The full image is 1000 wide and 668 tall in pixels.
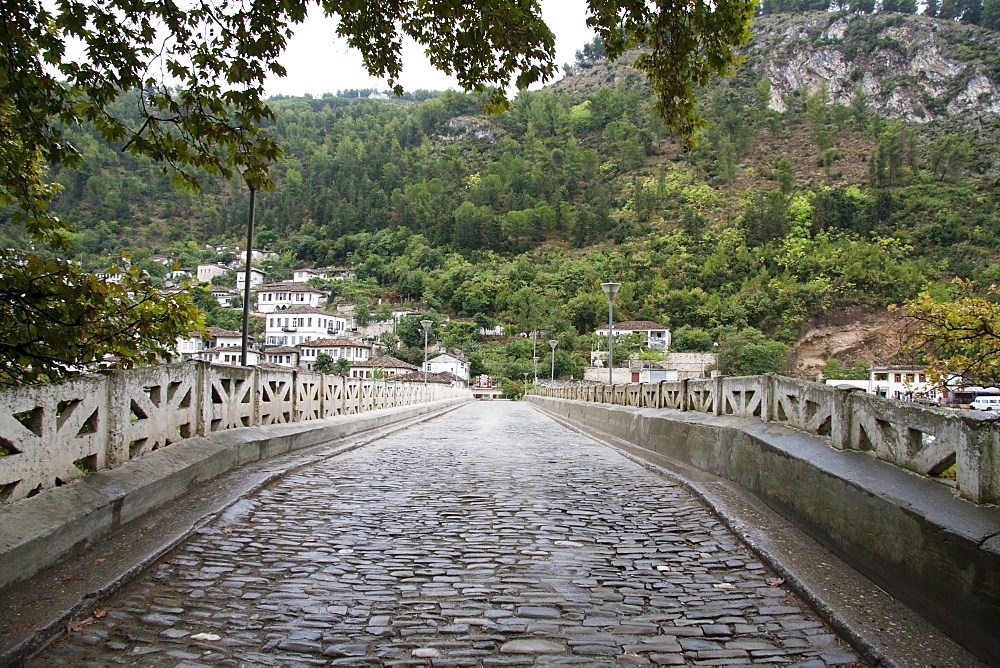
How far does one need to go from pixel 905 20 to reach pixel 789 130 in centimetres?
4978

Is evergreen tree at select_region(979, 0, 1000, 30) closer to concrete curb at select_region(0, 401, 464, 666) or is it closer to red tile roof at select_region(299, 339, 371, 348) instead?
red tile roof at select_region(299, 339, 371, 348)

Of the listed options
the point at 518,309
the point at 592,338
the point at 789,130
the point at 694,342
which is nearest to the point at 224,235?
the point at 518,309

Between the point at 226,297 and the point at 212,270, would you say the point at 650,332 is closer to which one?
the point at 226,297

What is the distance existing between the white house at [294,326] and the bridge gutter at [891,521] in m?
113

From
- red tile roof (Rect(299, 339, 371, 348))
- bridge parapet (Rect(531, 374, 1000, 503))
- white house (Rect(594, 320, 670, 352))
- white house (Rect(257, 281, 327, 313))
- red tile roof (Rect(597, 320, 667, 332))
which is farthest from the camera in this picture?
white house (Rect(257, 281, 327, 313))

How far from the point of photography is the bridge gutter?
280 centimetres

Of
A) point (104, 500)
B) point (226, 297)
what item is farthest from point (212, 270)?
point (104, 500)

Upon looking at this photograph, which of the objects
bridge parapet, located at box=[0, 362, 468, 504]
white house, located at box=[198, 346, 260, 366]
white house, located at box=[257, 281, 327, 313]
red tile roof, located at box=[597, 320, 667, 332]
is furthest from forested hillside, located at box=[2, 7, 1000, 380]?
bridge parapet, located at box=[0, 362, 468, 504]

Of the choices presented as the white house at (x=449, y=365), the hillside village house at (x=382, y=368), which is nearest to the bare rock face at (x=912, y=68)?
the white house at (x=449, y=365)

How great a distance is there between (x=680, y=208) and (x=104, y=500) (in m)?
171

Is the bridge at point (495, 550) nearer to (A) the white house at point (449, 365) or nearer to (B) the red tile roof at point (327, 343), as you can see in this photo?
(B) the red tile roof at point (327, 343)

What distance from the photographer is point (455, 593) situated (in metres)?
3.71

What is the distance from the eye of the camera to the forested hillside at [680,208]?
123062mm

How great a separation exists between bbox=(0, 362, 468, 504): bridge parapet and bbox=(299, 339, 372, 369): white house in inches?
3756
